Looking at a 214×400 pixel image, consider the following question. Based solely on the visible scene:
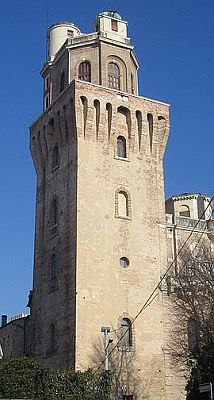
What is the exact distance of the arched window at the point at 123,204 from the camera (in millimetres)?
38500

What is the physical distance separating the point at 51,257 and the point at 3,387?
32.3 feet

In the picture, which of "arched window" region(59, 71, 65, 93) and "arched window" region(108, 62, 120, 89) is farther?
"arched window" region(59, 71, 65, 93)

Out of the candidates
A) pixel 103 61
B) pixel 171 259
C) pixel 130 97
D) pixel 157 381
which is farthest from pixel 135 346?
pixel 103 61

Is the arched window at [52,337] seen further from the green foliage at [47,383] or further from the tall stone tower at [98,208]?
the green foliage at [47,383]

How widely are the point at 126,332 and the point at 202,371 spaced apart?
289 inches

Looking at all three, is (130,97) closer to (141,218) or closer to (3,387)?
(141,218)

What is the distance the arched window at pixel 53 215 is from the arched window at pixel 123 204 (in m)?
4.16

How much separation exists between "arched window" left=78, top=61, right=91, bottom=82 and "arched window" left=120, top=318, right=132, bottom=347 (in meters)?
15.7

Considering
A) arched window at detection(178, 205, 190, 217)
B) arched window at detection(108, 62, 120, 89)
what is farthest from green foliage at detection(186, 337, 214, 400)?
arched window at detection(178, 205, 190, 217)

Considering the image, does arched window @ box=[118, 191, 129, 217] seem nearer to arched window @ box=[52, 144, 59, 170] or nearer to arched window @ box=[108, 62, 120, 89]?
arched window @ box=[52, 144, 59, 170]

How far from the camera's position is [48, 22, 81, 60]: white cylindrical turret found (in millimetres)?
44938

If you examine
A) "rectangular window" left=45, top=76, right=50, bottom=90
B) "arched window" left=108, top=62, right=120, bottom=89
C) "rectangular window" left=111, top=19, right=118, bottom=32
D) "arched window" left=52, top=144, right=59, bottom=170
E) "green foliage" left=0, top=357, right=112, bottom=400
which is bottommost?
"green foliage" left=0, top=357, right=112, bottom=400

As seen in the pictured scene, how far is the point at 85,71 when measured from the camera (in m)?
41.5

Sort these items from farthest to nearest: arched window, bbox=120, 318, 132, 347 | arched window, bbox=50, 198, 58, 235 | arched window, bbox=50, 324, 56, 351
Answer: arched window, bbox=50, 198, 58, 235 → arched window, bbox=50, 324, 56, 351 → arched window, bbox=120, 318, 132, 347
